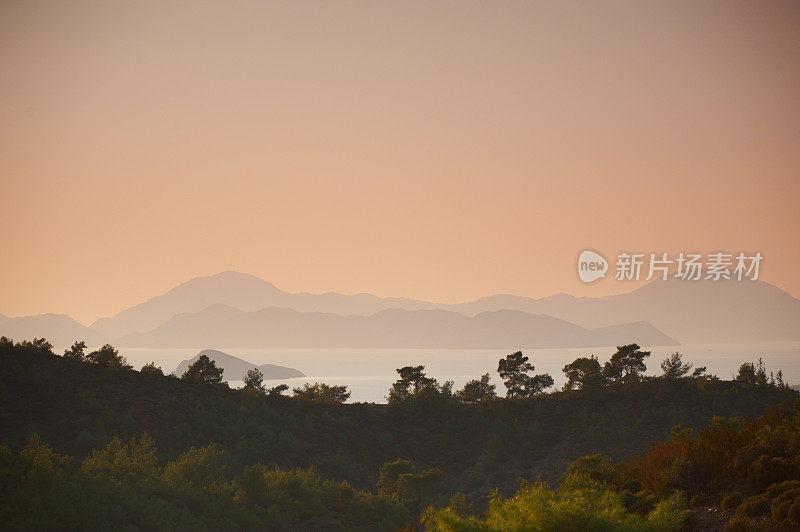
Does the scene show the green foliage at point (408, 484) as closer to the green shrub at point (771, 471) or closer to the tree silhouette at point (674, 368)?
the green shrub at point (771, 471)

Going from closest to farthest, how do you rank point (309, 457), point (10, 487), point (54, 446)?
point (10, 487) → point (54, 446) → point (309, 457)

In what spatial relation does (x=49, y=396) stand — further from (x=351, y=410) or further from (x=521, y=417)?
(x=521, y=417)

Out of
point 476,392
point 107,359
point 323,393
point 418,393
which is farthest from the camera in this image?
point 323,393

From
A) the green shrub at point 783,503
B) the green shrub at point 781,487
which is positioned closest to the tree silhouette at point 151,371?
the green shrub at point 781,487

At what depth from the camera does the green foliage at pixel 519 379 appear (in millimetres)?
62219

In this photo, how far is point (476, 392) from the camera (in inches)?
2452

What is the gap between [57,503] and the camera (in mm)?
22891

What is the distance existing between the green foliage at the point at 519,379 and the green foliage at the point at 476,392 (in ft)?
5.75

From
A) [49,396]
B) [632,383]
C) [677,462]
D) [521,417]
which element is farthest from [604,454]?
[49,396]

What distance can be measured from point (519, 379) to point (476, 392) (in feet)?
14.1

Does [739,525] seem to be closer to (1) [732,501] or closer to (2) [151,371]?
(1) [732,501]

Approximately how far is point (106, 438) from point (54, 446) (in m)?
2.87

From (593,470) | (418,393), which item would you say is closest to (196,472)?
(593,470)

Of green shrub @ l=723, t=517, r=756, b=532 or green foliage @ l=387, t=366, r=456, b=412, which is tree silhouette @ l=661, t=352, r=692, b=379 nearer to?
green foliage @ l=387, t=366, r=456, b=412
